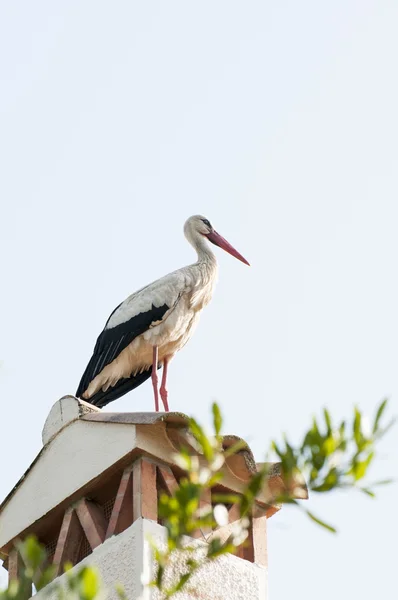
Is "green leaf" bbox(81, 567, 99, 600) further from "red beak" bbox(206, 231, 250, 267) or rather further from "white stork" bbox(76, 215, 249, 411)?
"red beak" bbox(206, 231, 250, 267)

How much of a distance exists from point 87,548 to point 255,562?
3.10ft

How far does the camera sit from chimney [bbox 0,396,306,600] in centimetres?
664

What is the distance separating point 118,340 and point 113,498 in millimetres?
3686

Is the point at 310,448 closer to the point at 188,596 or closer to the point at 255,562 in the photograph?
the point at 188,596

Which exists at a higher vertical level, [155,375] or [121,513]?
[155,375]

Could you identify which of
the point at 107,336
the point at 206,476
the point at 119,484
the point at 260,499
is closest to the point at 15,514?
the point at 119,484

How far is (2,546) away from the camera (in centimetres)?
765

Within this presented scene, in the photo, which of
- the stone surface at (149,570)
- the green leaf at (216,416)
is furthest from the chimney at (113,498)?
the green leaf at (216,416)

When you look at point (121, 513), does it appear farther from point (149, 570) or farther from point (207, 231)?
point (207, 231)

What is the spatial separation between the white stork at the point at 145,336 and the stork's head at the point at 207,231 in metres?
1.02

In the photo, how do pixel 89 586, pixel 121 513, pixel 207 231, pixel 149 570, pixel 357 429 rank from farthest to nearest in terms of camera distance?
pixel 207 231 < pixel 121 513 < pixel 149 570 < pixel 357 429 < pixel 89 586

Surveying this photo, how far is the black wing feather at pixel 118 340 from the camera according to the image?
10672 mm

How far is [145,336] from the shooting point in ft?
35.5

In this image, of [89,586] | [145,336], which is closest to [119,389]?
[145,336]
